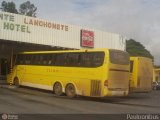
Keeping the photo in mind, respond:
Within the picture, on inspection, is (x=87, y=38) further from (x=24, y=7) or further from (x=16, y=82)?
(x=24, y=7)

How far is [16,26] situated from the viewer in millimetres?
34031

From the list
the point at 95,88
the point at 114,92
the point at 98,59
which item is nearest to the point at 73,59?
the point at 98,59

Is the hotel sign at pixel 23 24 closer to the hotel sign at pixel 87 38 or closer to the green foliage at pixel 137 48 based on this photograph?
the hotel sign at pixel 87 38

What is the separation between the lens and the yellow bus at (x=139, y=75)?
28.1 metres

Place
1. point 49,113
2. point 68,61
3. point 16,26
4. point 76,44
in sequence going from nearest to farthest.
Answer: point 49,113 < point 68,61 < point 16,26 < point 76,44

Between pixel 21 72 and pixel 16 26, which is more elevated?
pixel 16 26

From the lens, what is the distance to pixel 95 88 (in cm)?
2498

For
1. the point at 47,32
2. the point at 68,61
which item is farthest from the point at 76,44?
the point at 68,61

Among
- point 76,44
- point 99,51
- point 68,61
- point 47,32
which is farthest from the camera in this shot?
point 76,44

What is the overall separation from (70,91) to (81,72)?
1549mm

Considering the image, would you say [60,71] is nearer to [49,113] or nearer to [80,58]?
[80,58]

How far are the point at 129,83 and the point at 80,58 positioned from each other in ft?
12.4

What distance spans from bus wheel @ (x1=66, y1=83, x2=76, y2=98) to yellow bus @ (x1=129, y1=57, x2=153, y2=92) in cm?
377

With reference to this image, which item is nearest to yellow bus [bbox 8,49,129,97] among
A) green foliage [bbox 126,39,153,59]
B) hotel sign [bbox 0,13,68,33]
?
hotel sign [bbox 0,13,68,33]
